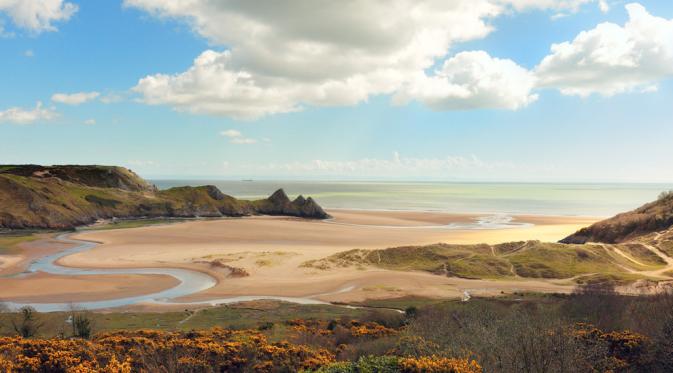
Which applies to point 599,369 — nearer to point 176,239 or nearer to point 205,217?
point 176,239

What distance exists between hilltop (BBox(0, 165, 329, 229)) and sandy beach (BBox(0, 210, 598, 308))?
13.5 metres

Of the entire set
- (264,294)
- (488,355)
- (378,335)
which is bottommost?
(264,294)

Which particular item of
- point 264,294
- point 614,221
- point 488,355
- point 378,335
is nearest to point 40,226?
point 264,294

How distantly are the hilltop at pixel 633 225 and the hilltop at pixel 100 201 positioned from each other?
68471 mm

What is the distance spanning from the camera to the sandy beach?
4403cm

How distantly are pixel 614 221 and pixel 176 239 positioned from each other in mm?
79019

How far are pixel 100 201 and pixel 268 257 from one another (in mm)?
76928

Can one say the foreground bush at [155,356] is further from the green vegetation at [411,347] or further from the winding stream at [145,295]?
the winding stream at [145,295]

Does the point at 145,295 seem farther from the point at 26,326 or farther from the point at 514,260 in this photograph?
the point at 514,260

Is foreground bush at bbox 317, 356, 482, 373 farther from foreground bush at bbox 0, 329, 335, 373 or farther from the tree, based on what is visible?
the tree

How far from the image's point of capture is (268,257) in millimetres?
59562

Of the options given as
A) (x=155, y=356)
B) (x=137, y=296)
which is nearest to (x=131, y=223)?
(x=137, y=296)

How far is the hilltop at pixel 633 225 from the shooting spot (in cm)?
6475

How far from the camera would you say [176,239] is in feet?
260
